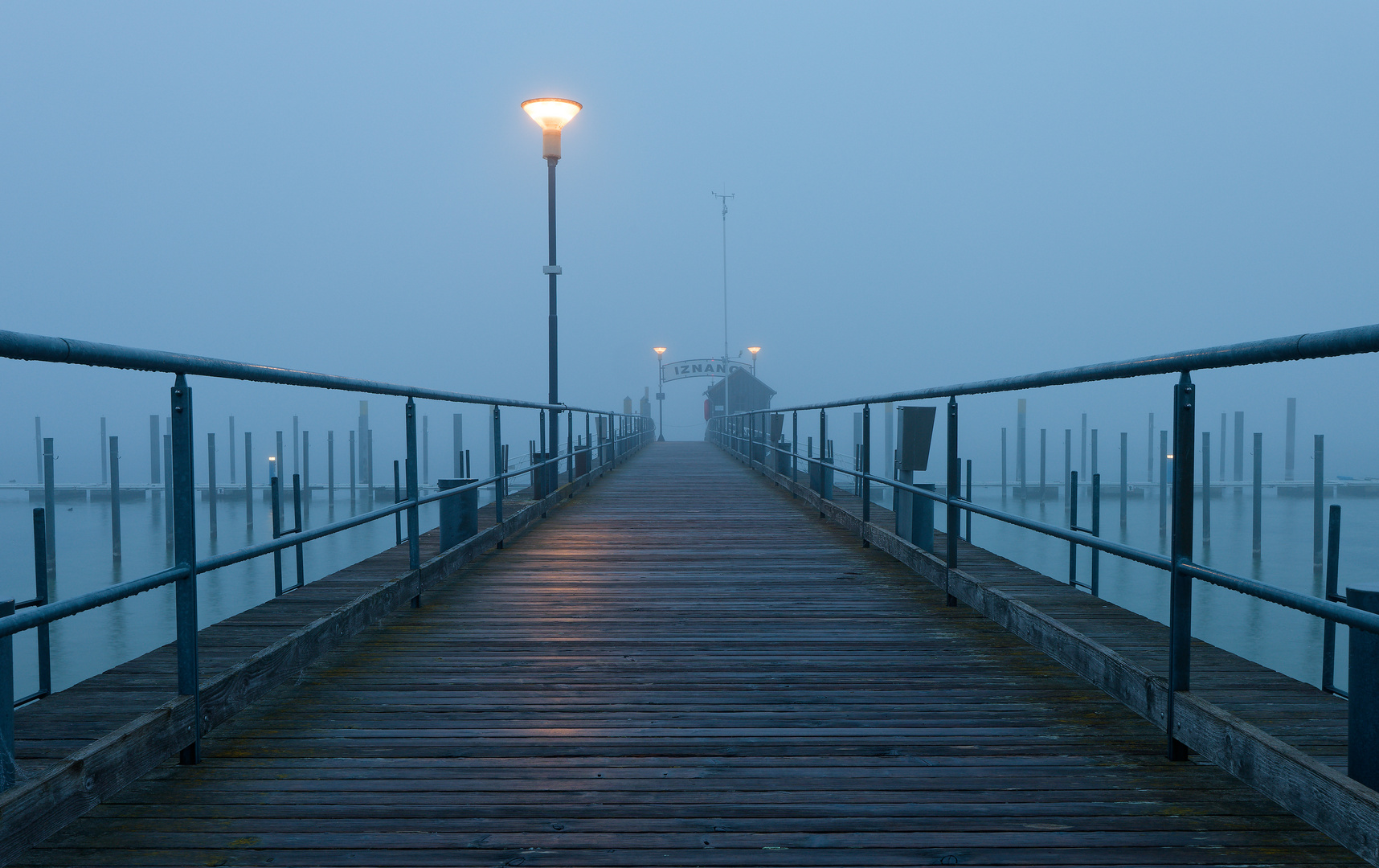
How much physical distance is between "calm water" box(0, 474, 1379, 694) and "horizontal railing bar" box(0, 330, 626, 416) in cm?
2643

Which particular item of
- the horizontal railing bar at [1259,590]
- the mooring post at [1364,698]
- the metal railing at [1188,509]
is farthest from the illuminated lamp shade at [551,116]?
the mooring post at [1364,698]

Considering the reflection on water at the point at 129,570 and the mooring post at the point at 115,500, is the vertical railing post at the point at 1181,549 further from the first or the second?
the mooring post at the point at 115,500

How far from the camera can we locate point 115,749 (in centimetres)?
222

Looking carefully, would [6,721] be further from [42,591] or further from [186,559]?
[42,591]

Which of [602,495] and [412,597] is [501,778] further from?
[602,495]

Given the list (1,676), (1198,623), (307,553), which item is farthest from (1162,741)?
(307,553)

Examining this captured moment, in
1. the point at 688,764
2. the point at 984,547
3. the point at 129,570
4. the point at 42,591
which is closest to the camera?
the point at 688,764

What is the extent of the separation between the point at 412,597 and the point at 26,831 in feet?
8.23

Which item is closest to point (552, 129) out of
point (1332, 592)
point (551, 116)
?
point (551, 116)

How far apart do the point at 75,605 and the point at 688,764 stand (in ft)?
4.95

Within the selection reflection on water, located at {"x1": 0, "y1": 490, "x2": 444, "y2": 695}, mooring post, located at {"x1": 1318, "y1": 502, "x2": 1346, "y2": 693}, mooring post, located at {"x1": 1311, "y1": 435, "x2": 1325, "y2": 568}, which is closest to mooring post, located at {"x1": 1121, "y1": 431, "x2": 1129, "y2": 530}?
mooring post, located at {"x1": 1311, "y1": 435, "x2": 1325, "y2": 568}

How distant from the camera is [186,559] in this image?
2.50 meters

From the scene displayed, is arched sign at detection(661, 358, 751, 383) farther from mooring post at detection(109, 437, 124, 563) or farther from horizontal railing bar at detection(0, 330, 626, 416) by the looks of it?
horizontal railing bar at detection(0, 330, 626, 416)

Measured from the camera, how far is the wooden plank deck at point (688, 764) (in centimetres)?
200
